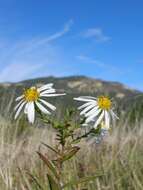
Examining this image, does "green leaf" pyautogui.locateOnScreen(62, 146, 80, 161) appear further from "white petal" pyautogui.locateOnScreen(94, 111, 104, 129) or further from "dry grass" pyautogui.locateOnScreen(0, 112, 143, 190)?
"dry grass" pyautogui.locateOnScreen(0, 112, 143, 190)

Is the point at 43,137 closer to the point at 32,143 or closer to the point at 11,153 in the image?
the point at 32,143

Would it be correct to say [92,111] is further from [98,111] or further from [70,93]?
[70,93]

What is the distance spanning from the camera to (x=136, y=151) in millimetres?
5277

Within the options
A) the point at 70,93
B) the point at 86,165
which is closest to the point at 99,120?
the point at 70,93

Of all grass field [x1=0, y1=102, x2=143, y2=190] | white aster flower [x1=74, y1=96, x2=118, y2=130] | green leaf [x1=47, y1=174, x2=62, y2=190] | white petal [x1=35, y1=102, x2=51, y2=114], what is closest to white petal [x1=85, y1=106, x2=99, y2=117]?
white aster flower [x1=74, y1=96, x2=118, y2=130]

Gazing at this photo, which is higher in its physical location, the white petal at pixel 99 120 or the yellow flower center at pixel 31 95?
the yellow flower center at pixel 31 95

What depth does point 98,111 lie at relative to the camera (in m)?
2.04

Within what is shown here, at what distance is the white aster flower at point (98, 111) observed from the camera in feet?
6.45

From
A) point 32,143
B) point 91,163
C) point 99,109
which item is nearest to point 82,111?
point 99,109

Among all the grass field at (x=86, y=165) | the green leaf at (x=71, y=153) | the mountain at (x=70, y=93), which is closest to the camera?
the green leaf at (x=71, y=153)

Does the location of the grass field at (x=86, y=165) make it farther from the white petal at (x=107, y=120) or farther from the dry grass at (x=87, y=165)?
the white petal at (x=107, y=120)

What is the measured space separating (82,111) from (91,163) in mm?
3146

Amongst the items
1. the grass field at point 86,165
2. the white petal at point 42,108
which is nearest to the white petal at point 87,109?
the white petal at point 42,108

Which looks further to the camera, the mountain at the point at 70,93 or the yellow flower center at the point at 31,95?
the mountain at the point at 70,93
